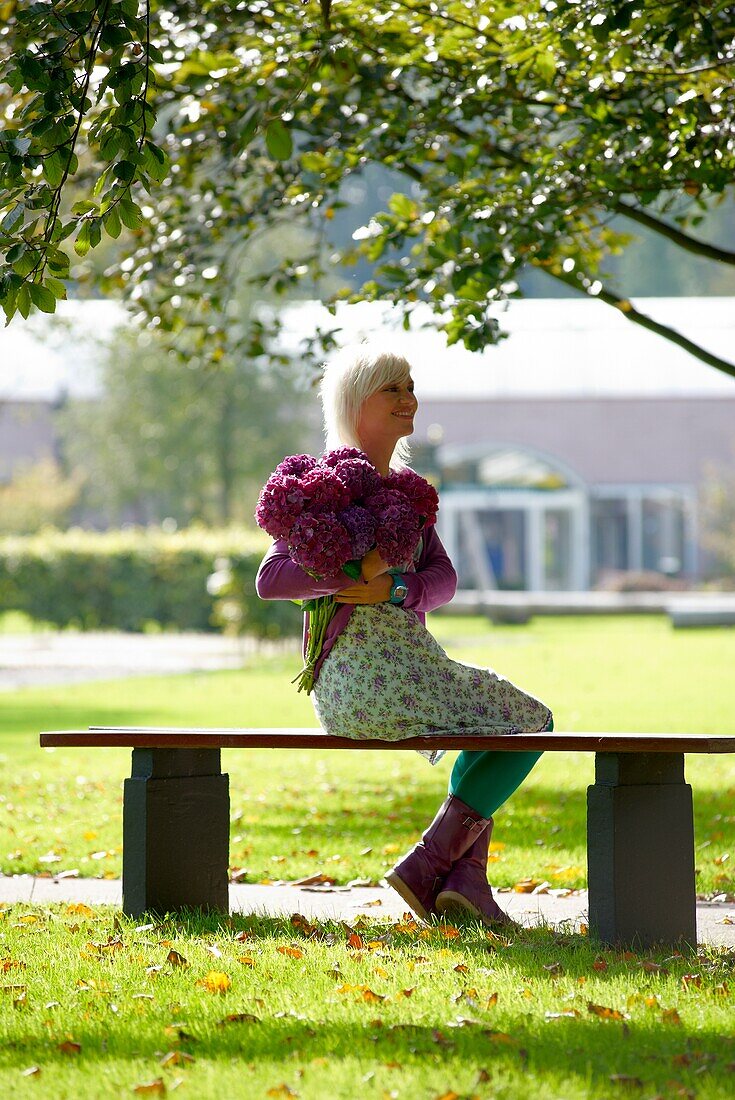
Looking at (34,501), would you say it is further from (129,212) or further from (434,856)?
(129,212)

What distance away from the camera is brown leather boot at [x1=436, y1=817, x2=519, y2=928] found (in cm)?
497

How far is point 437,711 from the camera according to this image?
475 centimetres

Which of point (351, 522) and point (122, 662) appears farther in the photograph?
point (122, 662)

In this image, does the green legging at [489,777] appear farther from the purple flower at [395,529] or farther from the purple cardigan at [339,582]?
the purple flower at [395,529]

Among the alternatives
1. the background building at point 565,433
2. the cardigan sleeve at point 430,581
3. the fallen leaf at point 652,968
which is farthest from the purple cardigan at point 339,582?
the background building at point 565,433

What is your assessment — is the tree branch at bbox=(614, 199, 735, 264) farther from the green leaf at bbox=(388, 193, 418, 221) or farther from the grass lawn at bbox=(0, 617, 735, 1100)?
the grass lawn at bbox=(0, 617, 735, 1100)

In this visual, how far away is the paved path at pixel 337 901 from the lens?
5.37m

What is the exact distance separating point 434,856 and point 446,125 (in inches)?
169

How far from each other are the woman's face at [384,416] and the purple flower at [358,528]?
1.35 ft

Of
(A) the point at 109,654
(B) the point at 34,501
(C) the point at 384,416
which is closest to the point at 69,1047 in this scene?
(C) the point at 384,416

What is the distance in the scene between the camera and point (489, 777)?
4969 millimetres

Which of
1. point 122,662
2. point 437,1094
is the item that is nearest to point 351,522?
point 437,1094

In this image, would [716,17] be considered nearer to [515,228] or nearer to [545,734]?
[515,228]

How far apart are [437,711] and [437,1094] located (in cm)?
174
